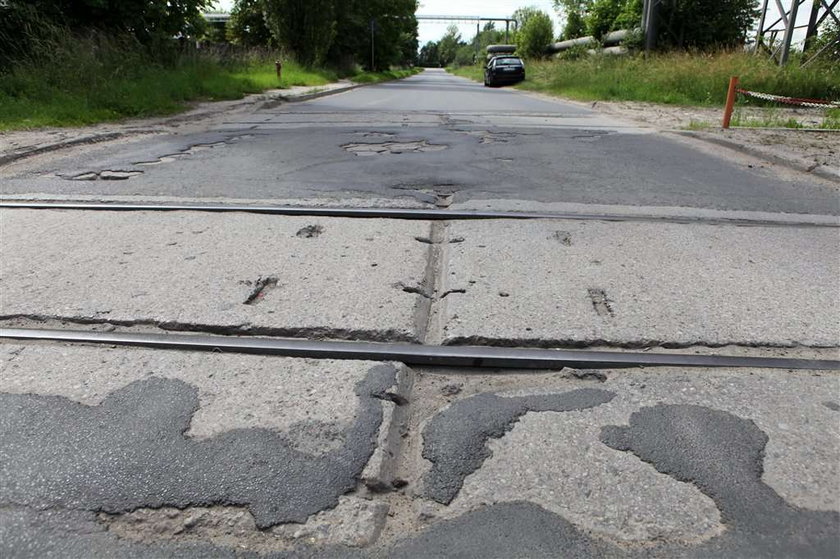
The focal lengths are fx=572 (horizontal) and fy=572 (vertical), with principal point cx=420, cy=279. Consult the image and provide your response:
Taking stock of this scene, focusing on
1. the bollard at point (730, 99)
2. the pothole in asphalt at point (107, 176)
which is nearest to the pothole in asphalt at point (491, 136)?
the bollard at point (730, 99)

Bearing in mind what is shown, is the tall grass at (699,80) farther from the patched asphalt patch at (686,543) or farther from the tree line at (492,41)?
the tree line at (492,41)

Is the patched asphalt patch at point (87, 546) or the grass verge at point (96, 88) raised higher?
the grass verge at point (96, 88)

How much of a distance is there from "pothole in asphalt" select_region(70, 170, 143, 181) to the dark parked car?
27182 mm

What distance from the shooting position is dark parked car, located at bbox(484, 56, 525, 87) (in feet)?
98.6

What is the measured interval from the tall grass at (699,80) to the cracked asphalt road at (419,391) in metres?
12.4

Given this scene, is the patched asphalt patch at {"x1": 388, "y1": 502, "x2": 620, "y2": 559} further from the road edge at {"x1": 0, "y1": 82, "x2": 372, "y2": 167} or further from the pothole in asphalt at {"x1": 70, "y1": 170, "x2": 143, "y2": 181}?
the road edge at {"x1": 0, "y1": 82, "x2": 372, "y2": 167}

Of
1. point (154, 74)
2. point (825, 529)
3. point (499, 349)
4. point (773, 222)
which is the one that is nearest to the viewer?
point (825, 529)

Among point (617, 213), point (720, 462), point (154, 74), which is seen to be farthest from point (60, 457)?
point (154, 74)

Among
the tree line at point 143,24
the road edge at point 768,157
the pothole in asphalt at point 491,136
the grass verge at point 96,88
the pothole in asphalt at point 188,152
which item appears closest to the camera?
the road edge at point 768,157

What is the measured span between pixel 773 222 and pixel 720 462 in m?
3.26

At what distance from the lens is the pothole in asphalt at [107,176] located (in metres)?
5.45

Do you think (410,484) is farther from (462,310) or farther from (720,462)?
(462,310)

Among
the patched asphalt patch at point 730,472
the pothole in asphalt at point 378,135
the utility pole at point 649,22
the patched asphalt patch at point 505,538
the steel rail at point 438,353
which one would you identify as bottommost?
the patched asphalt patch at point 505,538

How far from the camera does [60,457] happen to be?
1.79 m
